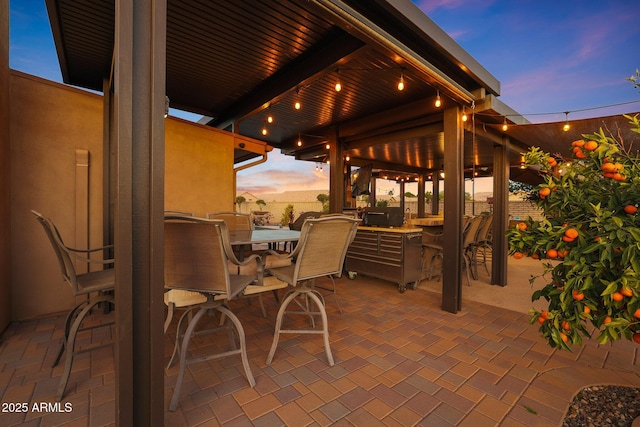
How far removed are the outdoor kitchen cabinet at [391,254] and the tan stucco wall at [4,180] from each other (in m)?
4.04

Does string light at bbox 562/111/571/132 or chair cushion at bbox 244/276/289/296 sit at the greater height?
string light at bbox 562/111/571/132

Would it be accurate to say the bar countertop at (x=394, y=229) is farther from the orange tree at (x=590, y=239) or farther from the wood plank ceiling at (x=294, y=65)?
the orange tree at (x=590, y=239)

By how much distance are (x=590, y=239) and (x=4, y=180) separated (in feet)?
13.8

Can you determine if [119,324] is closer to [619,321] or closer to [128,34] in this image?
[128,34]

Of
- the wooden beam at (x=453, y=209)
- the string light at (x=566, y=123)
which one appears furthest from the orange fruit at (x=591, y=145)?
the string light at (x=566, y=123)

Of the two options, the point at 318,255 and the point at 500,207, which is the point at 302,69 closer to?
the point at 318,255

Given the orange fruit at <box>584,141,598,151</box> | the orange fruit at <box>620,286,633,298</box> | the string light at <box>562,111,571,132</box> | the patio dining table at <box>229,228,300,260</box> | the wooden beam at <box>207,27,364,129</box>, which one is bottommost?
the orange fruit at <box>620,286,633,298</box>

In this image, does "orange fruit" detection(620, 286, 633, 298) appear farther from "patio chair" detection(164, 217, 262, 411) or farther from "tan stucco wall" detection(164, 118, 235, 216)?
"tan stucco wall" detection(164, 118, 235, 216)

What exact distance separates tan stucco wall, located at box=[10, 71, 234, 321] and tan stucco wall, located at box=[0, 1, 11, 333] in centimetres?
10

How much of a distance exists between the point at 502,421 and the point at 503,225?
386cm

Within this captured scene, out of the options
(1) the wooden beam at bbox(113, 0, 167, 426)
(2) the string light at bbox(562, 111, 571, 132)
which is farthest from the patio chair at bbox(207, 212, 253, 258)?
(2) the string light at bbox(562, 111, 571, 132)

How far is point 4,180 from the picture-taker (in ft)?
7.72

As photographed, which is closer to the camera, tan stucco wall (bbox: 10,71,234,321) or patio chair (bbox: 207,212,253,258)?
tan stucco wall (bbox: 10,71,234,321)

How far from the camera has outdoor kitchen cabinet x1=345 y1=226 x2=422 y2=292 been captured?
381 cm
